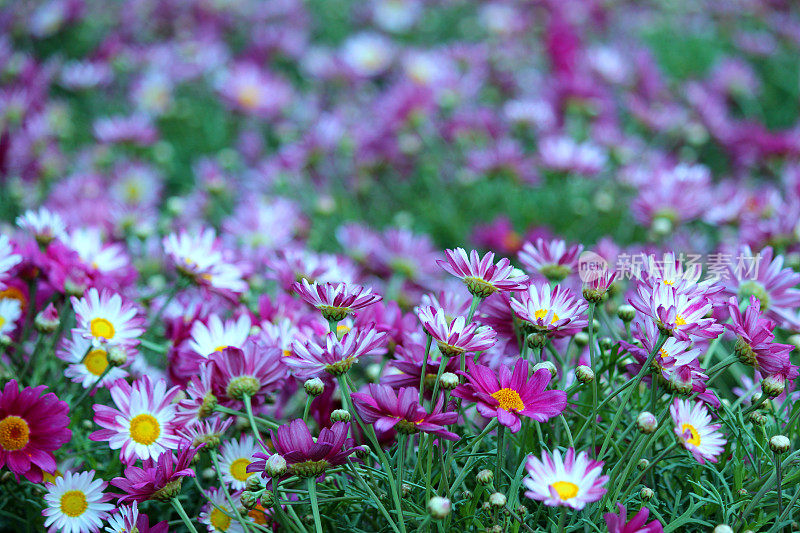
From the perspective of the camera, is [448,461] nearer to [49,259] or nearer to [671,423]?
[671,423]

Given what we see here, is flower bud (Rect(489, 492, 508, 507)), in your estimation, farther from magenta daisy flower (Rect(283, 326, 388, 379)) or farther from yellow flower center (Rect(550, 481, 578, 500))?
magenta daisy flower (Rect(283, 326, 388, 379))

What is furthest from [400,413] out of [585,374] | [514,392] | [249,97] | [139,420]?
[249,97]

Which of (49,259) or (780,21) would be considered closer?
(49,259)

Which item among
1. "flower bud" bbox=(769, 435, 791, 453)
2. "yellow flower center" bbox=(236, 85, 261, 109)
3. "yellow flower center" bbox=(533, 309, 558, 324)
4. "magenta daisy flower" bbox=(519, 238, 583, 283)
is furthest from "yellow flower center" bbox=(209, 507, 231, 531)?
"yellow flower center" bbox=(236, 85, 261, 109)

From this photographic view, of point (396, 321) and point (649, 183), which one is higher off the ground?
point (649, 183)

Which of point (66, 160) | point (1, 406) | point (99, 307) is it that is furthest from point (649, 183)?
point (66, 160)
